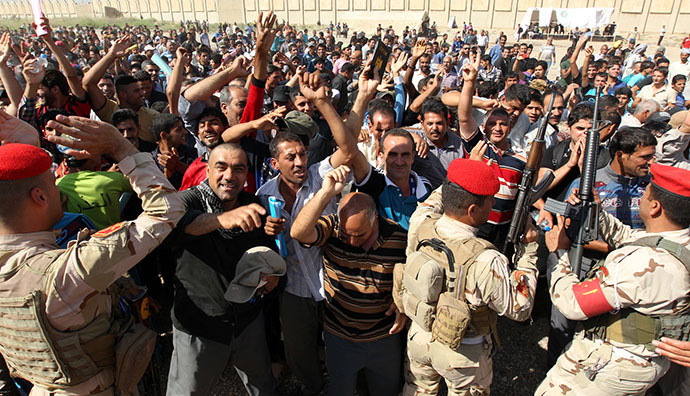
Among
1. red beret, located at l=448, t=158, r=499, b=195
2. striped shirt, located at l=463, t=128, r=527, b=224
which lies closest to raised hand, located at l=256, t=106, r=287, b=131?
red beret, located at l=448, t=158, r=499, b=195

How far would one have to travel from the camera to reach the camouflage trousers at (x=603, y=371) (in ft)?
7.39

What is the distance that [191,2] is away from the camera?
6003 centimetres

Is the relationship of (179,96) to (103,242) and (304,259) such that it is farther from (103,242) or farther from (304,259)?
(103,242)

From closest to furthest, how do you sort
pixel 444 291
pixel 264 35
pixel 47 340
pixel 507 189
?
pixel 47 340 → pixel 444 291 → pixel 507 189 → pixel 264 35

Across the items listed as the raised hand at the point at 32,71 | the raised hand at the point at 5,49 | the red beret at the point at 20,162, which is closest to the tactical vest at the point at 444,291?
the red beret at the point at 20,162

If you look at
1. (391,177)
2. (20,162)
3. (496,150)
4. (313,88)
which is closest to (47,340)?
(20,162)

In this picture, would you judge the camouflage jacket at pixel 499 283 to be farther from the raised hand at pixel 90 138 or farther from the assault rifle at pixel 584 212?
the raised hand at pixel 90 138

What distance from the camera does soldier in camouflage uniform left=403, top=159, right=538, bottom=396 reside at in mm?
2113

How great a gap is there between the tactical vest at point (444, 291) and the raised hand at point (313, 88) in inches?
54.8

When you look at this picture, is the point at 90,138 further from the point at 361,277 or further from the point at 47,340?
the point at 361,277

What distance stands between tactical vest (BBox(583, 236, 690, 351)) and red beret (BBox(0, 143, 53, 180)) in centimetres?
316

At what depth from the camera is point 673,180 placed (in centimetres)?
215

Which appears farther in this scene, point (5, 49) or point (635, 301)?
point (5, 49)

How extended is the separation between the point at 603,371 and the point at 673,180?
47.0 inches
